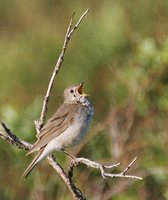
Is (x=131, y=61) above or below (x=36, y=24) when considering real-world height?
below

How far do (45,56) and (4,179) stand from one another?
3.90 meters

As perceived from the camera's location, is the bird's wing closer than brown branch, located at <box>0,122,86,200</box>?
No

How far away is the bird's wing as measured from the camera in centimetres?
773

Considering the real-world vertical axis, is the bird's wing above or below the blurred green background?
below

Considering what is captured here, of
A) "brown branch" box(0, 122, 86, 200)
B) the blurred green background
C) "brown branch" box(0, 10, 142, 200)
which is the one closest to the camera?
"brown branch" box(0, 10, 142, 200)

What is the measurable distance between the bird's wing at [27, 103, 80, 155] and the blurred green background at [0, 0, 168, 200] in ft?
4.27

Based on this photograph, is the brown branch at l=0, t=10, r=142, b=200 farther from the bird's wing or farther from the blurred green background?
the blurred green background

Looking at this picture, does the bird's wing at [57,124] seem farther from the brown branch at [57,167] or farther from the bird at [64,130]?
the brown branch at [57,167]

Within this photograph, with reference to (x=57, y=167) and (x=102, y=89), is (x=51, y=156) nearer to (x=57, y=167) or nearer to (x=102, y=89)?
(x=57, y=167)

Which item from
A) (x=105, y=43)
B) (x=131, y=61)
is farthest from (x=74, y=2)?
(x=131, y=61)

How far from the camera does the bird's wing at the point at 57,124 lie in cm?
773

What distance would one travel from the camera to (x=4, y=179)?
11.8 m

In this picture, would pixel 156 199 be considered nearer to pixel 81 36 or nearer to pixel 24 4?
pixel 81 36

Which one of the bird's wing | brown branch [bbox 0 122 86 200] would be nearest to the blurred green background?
the bird's wing
